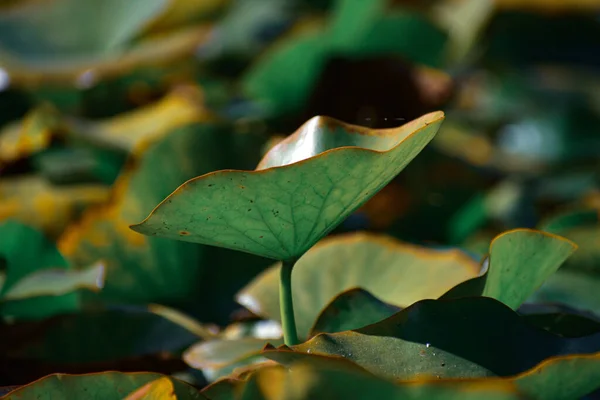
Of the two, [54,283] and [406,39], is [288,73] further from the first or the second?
[54,283]

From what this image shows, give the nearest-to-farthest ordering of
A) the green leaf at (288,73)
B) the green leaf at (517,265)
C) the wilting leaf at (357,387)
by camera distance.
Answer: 1. the wilting leaf at (357,387)
2. the green leaf at (517,265)
3. the green leaf at (288,73)

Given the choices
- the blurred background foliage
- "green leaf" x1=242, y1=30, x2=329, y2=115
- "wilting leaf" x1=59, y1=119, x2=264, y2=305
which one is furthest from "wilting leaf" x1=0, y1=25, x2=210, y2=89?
"wilting leaf" x1=59, y1=119, x2=264, y2=305

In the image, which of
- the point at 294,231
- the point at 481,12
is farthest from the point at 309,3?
the point at 294,231

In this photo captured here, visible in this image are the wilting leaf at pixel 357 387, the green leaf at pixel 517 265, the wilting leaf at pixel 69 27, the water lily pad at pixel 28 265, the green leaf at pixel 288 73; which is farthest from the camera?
the wilting leaf at pixel 69 27

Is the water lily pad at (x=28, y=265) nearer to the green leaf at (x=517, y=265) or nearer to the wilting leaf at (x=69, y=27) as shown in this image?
the green leaf at (x=517, y=265)

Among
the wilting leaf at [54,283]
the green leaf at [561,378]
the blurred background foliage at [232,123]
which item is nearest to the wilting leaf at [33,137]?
the blurred background foliage at [232,123]

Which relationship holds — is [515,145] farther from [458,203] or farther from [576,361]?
[576,361]

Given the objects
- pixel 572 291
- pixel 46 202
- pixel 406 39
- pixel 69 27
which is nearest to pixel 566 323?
pixel 572 291
